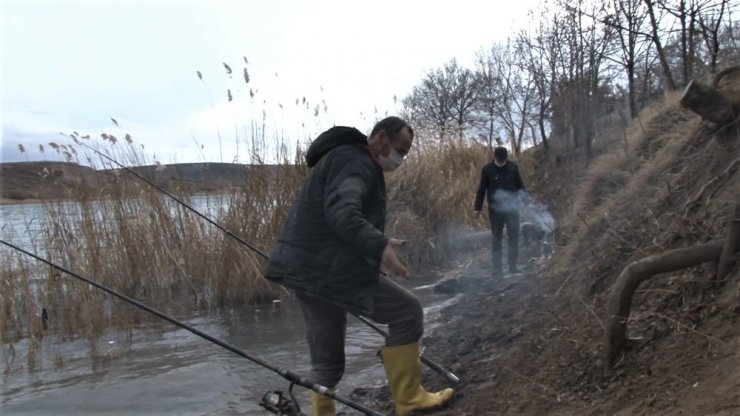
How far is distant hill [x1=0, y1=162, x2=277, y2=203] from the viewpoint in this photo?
27.8 feet

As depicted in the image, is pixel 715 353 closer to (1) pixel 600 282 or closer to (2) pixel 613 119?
(1) pixel 600 282

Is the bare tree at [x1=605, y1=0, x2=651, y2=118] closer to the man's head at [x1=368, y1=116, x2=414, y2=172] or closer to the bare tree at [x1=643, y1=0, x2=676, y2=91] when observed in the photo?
the bare tree at [x1=643, y1=0, x2=676, y2=91]

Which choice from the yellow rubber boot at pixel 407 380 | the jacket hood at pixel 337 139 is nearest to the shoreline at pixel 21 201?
the jacket hood at pixel 337 139

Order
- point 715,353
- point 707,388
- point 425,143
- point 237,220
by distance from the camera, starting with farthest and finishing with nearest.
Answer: point 425,143 → point 237,220 → point 715,353 → point 707,388

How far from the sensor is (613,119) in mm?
14844

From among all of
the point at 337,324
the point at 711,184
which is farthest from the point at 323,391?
the point at 711,184

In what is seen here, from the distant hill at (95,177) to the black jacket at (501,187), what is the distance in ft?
9.88

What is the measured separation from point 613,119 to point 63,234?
11674 mm

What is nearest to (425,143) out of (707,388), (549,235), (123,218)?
(549,235)

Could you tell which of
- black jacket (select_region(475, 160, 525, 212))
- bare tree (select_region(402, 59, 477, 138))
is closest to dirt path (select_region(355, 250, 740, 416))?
black jacket (select_region(475, 160, 525, 212))

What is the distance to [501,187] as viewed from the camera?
9242mm

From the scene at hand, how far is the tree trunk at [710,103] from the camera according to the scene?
4305 millimetres

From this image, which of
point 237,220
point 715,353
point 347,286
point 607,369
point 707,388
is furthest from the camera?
point 237,220

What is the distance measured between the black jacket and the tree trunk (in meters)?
4.77
